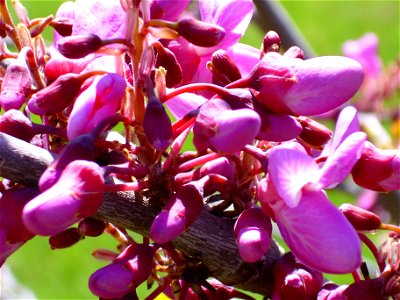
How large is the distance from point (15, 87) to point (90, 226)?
16 cm

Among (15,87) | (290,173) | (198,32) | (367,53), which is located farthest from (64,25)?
(367,53)

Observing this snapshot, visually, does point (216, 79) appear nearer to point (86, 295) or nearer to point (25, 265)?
point (86, 295)

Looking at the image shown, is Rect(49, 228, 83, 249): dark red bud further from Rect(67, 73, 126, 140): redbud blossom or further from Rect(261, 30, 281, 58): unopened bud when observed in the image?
Rect(261, 30, 281, 58): unopened bud

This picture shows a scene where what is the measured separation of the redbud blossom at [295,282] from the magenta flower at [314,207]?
47 mm

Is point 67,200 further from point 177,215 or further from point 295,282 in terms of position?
point 295,282

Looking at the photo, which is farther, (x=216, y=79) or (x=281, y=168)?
(x=216, y=79)

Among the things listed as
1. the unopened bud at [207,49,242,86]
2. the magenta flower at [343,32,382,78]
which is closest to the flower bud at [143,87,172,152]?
the unopened bud at [207,49,242,86]

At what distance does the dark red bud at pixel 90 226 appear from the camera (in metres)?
0.75

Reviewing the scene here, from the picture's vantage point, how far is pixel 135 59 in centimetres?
67

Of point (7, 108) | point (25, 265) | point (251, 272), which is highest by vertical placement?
point (7, 108)

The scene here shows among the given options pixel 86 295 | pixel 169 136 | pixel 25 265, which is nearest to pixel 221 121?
pixel 169 136

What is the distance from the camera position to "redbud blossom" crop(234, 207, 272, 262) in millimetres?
667

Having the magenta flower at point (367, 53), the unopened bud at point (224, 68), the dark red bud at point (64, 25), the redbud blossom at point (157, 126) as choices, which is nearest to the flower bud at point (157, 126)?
the redbud blossom at point (157, 126)

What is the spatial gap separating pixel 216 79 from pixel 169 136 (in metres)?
0.13
